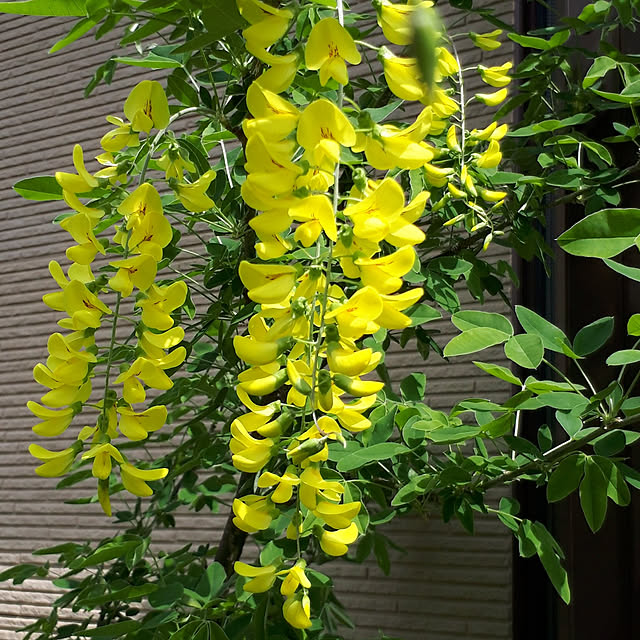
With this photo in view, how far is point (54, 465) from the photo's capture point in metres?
0.63

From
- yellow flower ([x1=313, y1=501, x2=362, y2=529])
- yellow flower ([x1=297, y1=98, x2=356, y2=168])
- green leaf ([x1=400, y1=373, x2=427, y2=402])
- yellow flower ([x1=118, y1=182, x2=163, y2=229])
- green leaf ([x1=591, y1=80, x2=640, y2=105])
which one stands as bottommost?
green leaf ([x1=400, y1=373, x2=427, y2=402])

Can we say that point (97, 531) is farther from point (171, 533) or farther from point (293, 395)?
point (293, 395)

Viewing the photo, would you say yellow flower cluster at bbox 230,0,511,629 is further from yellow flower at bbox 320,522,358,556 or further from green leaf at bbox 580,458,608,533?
green leaf at bbox 580,458,608,533

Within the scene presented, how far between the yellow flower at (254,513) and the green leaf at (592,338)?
408 mm

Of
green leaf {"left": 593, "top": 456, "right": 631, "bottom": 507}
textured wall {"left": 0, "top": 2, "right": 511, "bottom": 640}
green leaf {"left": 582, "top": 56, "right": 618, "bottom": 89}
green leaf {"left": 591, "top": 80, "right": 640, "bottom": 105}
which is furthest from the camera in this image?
textured wall {"left": 0, "top": 2, "right": 511, "bottom": 640}

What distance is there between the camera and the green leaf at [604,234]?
1.85ft

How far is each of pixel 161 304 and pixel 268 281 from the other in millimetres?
127

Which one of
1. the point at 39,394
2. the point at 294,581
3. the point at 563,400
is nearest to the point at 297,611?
the point at 294,581

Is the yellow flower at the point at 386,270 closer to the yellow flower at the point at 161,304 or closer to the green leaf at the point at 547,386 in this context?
the yellow flower at the point at 161,304

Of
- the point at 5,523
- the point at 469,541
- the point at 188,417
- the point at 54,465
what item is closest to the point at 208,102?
the point at 54,465

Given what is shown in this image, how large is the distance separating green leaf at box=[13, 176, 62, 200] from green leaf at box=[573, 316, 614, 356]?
0.54 metres

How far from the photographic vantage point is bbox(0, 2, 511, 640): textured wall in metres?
1.73

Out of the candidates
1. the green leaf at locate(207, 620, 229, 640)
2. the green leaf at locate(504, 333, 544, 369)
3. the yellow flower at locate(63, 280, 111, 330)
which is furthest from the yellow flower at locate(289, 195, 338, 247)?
the green leaf at locate(207, 620, 229, 640)

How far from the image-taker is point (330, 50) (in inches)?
19.9
